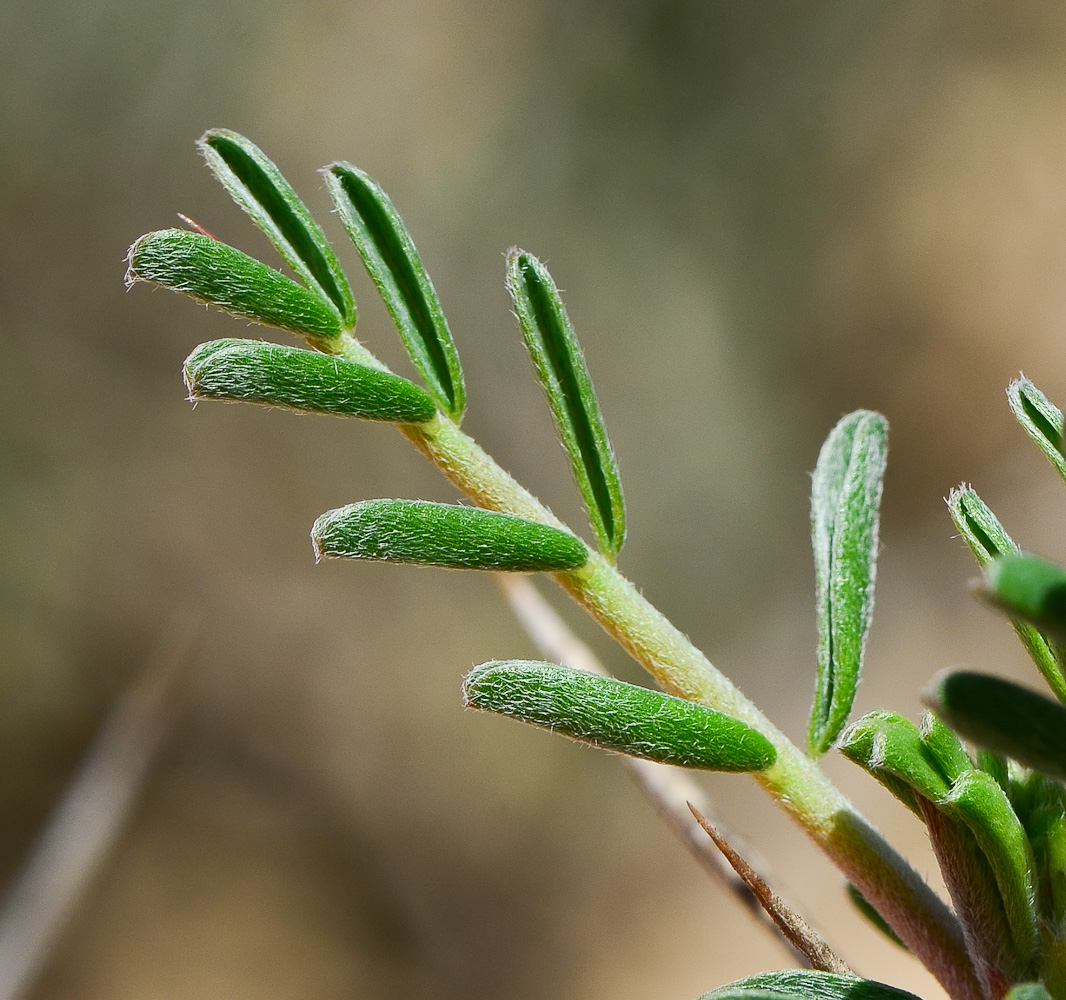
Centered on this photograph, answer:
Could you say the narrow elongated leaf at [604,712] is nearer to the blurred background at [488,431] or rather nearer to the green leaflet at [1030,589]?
the green leaflet at [1030,589]

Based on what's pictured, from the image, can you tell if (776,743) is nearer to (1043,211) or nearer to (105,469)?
(105,469)

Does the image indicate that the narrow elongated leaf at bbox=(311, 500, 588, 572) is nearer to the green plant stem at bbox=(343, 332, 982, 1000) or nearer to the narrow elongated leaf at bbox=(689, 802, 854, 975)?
the green plant stem at bbox=(343, 332, 982, 1000)

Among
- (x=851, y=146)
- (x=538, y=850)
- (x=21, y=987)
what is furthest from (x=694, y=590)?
(x=21, y=987)

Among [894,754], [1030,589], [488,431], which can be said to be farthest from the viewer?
[488,431]

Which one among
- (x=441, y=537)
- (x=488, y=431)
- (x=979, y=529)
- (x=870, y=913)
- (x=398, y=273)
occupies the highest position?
(x=488, y=431)

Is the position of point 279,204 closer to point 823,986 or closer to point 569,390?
point 569,390

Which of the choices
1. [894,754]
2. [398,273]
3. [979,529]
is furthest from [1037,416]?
[398,273]

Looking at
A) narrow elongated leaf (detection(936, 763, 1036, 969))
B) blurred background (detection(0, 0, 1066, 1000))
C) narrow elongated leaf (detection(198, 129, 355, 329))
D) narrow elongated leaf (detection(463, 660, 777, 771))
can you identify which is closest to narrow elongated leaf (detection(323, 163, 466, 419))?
narrow elongated leaf (detection(198, 129, 355, 329))

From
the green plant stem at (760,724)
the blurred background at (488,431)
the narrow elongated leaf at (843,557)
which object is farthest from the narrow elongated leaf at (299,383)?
the blurred background at (488,431)
